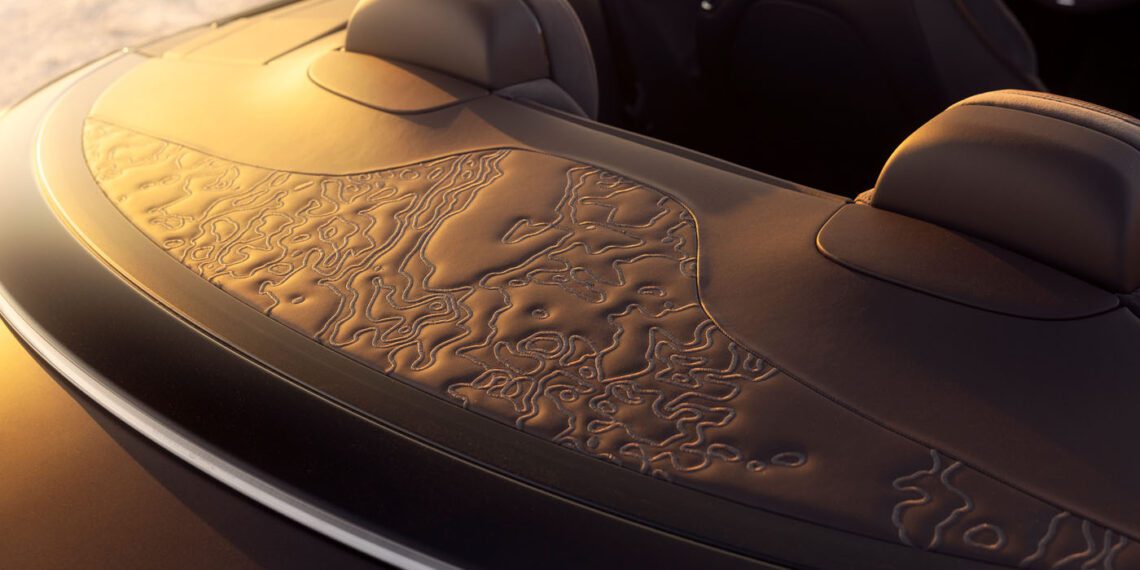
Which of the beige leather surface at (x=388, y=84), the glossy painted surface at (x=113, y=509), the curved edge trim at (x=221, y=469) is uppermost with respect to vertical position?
the beige leather surface at (x=388, y=84)

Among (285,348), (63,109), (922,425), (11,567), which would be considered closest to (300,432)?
(285,348)

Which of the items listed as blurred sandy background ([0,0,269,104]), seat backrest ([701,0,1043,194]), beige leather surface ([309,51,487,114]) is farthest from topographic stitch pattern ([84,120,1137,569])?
blurred sandy background ([0,0,269,104])

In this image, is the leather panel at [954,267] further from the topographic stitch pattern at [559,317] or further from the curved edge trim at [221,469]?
the curved edge trim at [221,469]

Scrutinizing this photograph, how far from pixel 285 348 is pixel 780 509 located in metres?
0.42

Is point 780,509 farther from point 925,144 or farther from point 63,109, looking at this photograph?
point 63,109

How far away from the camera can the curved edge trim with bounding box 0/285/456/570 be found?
70 cm

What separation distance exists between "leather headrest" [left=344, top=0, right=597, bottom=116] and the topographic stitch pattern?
0.17 metres

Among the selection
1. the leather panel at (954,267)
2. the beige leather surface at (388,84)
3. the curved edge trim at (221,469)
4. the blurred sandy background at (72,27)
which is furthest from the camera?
the blurred sandy background at (72,27)

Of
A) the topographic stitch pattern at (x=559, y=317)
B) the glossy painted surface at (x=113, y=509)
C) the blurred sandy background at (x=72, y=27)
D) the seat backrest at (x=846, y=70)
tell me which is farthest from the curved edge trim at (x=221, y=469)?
the blurred sandy background at (x=72, y=27)

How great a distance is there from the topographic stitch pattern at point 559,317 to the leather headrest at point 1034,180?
217 millimetres

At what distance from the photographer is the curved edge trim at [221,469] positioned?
0.70m

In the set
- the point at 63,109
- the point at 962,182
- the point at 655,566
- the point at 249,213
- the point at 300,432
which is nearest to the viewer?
the point at 655,566

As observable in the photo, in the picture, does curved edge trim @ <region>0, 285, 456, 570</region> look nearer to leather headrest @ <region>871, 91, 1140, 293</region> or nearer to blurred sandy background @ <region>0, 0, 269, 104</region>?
leather headrest @ <region>871, 91, 1140, 293</region>

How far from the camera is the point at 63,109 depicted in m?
1.31
